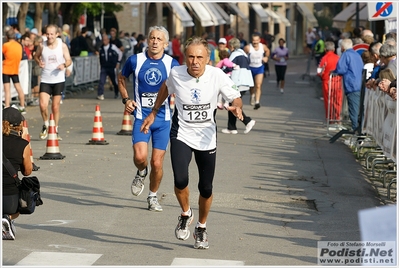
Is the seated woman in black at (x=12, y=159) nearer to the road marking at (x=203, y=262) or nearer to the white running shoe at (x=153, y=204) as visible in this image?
the road marking at (x=203, y=262)

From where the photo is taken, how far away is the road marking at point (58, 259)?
7.46 m

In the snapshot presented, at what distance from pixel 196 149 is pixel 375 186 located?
460 cm

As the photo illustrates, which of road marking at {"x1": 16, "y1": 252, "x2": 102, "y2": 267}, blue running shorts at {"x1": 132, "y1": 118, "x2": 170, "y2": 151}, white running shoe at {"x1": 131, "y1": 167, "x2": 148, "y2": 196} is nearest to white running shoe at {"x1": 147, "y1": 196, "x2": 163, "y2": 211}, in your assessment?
white running shoe at {"x1": 131, "y1": 167, "x2": 148, "y2": 196}

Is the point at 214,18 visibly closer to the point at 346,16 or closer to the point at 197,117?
the point at 346,16

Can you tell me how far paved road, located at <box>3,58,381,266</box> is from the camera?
7980 mm

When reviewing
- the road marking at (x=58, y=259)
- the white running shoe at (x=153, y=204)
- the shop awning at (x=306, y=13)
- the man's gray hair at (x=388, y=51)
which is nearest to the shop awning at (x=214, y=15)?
the shop awning at (x=306, y=13)

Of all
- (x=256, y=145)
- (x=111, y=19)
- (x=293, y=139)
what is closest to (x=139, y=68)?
(x=256, y=145)

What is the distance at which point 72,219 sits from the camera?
9.65 metres

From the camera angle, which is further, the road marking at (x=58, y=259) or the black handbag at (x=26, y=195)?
the black handbag at (x=26, y=195)

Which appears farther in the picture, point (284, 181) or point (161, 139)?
point (284, 181)

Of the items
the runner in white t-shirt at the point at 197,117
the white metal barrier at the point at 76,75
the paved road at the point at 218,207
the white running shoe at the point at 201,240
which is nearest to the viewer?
the paved road at the point at 218,207

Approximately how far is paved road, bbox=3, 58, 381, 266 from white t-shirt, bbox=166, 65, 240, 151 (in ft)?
3.03

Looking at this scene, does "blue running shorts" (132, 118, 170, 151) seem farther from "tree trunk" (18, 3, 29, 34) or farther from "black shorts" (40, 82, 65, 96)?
"tree trunk" (18, 3, 29, 34)

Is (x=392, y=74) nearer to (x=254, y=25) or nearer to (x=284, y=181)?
(x=284, y=181)
